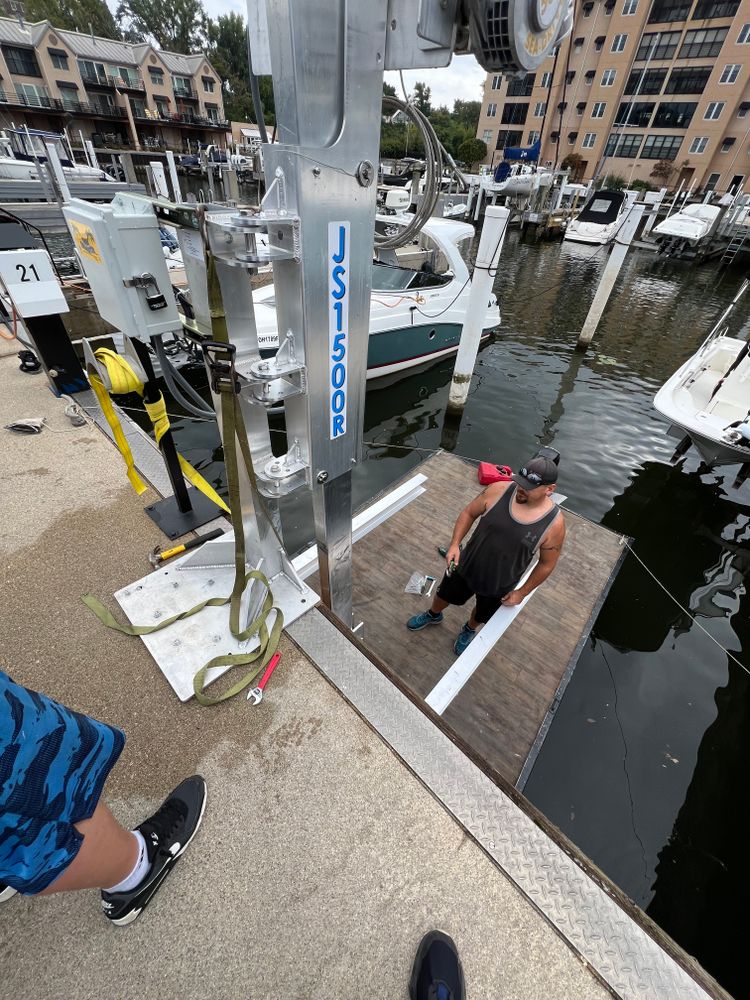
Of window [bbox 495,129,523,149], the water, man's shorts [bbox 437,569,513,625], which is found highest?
window [bbox 495,129,523,149]

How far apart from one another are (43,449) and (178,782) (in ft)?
10.1

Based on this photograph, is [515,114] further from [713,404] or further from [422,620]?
[422,620]

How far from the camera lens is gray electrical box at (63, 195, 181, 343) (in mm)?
2018

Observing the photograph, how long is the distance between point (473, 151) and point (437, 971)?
52844 millimetres

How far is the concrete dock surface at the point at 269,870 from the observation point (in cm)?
140

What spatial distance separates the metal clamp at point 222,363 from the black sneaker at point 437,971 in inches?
79.7

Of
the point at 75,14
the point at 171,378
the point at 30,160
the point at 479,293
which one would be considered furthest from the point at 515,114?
the point at 171,378

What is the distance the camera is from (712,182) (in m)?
34.6

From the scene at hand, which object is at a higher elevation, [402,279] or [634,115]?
[634,115]

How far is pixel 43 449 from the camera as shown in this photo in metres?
3.64

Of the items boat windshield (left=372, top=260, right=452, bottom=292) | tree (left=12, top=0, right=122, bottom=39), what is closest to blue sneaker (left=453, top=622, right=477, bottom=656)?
boat windshield (left=372, top=260, right=452, bottom=292)

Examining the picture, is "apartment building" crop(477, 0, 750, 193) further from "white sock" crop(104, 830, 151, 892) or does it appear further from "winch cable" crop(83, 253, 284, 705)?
"white sock" crop(104, 830, 151, 892)

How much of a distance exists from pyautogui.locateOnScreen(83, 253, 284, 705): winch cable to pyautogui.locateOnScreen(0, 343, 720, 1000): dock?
94 millimetres

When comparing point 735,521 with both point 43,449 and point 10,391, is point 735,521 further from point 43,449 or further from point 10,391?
point 10,391
